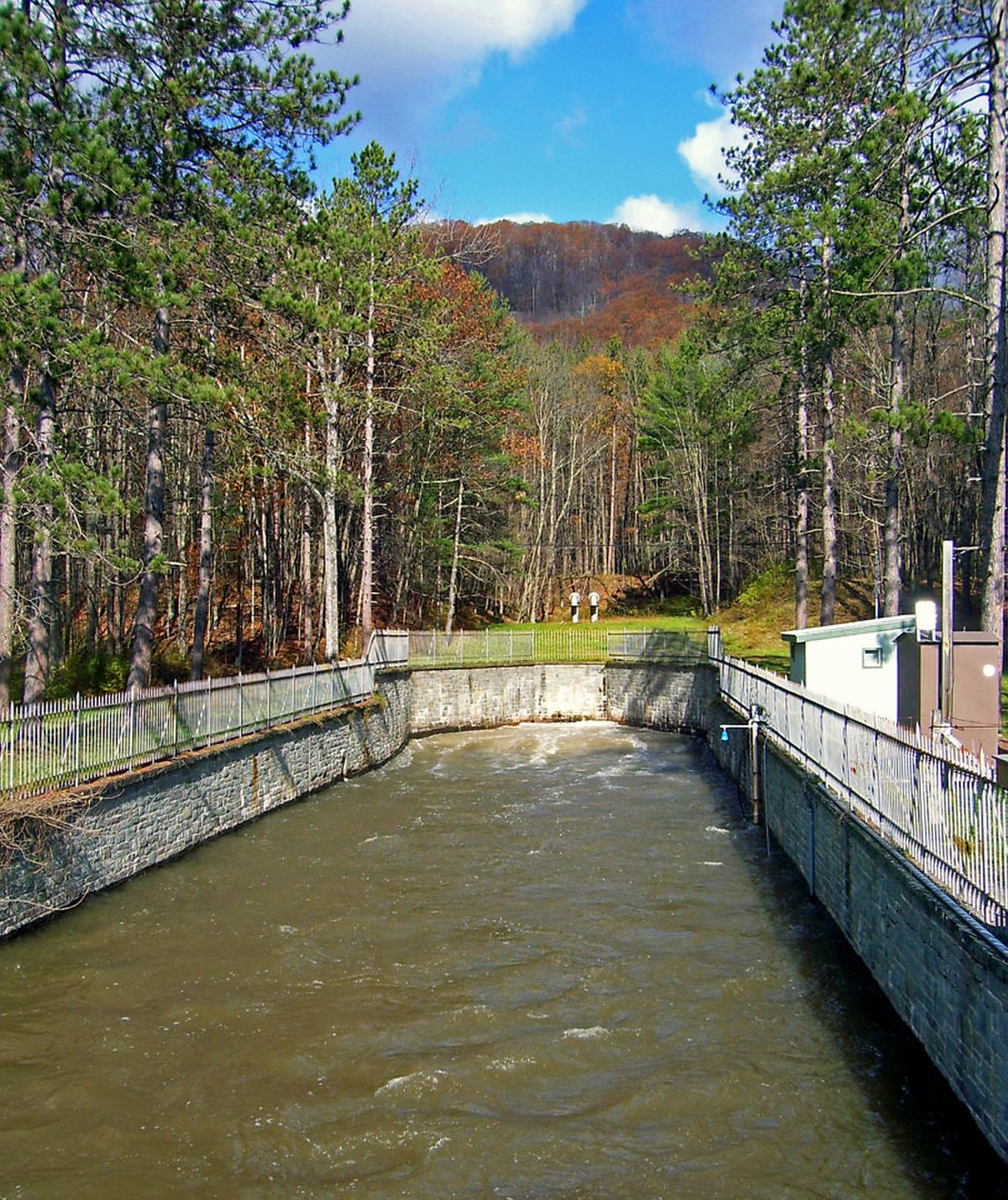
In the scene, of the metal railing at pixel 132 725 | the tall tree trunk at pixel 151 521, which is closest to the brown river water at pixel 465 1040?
the metal railing at pixel 132 725

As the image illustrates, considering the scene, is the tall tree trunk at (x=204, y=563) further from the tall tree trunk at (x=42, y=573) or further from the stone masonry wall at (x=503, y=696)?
the stone masonry wall at (x=503, y=696)

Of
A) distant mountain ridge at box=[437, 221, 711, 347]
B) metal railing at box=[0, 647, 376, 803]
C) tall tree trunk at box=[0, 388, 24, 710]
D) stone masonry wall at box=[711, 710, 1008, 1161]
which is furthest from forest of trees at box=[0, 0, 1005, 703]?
distant mountain ridge at box=[437, 221, 711, 347]

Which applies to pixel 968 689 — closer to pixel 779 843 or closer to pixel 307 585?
pixel 779 843

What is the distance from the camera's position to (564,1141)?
258 inches

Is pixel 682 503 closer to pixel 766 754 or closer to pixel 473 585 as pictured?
pixel 473 585

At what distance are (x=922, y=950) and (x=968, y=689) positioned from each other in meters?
7.93

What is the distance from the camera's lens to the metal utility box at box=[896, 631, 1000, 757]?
45.3 ft

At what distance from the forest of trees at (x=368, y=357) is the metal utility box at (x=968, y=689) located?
68 centimetres

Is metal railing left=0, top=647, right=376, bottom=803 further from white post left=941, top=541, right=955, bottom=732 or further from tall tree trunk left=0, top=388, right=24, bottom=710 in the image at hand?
white post left=941, top=541, right=955, bottom=732

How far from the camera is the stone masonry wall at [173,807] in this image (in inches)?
419

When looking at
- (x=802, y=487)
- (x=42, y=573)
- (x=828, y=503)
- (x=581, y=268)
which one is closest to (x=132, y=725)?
(x=42, y=573)

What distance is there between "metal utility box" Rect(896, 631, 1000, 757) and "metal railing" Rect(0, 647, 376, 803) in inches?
412

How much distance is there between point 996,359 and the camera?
13.8m

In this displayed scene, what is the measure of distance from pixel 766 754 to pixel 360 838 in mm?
6368
